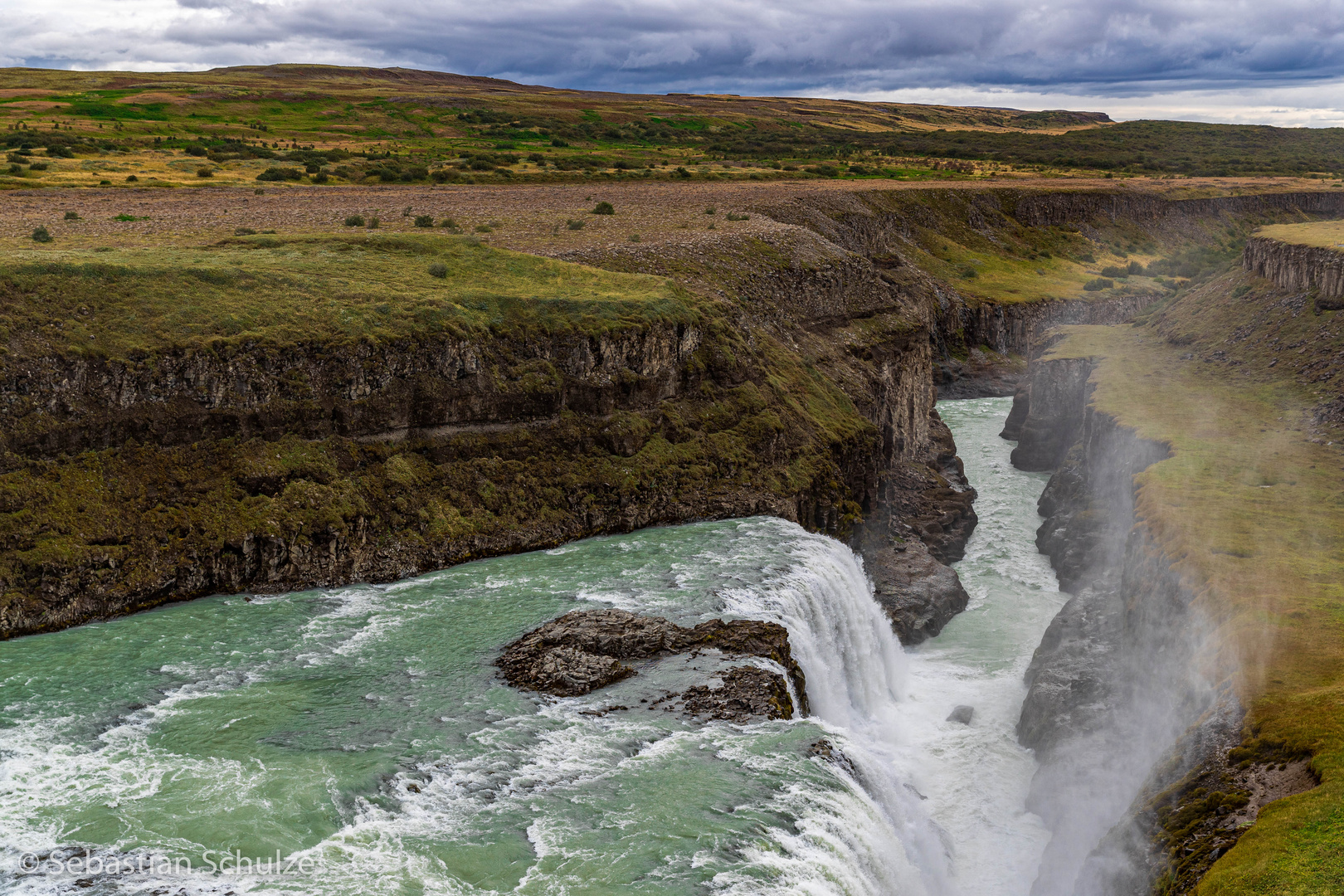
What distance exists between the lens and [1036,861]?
27375 mm

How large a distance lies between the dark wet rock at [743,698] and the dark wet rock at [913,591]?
629 inches

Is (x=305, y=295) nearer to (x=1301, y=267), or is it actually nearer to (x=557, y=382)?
(x=557, y=382)

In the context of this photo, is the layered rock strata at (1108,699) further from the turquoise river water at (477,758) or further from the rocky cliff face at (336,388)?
the rocky cliff face at (336,388)

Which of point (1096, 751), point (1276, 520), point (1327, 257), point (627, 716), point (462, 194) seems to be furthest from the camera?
point (462, 194)

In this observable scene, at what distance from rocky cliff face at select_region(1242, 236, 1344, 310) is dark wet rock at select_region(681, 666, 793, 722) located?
58704 mm

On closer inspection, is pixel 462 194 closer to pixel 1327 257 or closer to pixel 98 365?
pixel 98 365

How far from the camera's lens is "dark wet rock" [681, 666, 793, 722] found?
2517 cm

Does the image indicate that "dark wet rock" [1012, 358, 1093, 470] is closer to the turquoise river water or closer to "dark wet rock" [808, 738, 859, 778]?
the turquoise river water

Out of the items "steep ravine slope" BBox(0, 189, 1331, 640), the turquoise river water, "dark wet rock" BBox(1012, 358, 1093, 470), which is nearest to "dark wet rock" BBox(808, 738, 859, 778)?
the turquoise river water

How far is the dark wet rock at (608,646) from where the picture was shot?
86.8 feet

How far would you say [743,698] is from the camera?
25594 mm

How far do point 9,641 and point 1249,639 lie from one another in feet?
108

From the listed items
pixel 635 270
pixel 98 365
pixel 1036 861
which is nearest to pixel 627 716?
pixel 1036 861

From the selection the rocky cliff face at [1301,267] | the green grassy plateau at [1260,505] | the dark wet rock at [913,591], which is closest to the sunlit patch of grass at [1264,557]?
the green grassy plateau at [1260,505]
